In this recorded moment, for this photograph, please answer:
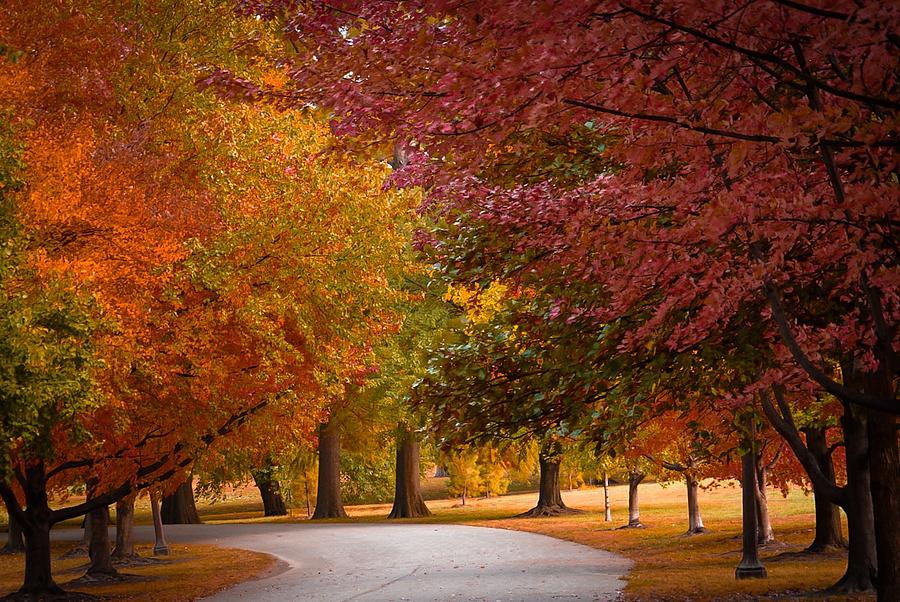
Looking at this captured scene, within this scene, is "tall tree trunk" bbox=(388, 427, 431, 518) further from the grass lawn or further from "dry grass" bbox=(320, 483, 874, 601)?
"dry grass" bbox=(320, 483, 874, 601)

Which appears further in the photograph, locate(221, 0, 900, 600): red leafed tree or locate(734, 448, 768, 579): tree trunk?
locate(734, 448, 768, 579): tree trunk

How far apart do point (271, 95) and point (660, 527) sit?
2834 cm

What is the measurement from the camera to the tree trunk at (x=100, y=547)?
2273 cm

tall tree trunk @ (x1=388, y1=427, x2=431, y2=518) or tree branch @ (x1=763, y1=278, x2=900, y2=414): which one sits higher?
tree branch @ (x1=763, y1=278, x2=900, y2=414)

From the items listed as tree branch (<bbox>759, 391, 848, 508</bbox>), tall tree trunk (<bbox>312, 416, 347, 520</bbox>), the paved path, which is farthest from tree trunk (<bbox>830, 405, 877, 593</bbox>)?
tall tree trunk (<bbox>312, 416, 347, 520</bbox>)

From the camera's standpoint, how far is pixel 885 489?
1036 centimetres

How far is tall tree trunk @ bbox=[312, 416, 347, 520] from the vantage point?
45250 millimetres

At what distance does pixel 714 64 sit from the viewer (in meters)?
5.61

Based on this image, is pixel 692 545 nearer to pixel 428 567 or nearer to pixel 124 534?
pixel 428 567

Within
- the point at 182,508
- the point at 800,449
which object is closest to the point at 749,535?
the point at 800,449

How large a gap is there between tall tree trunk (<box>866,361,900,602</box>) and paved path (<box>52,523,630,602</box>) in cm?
527

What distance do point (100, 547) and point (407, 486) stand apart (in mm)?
23050

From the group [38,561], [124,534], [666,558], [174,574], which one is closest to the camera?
[38,561]

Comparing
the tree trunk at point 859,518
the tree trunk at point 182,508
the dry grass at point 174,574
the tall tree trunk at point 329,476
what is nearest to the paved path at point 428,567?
the dry grass at point 174,574
